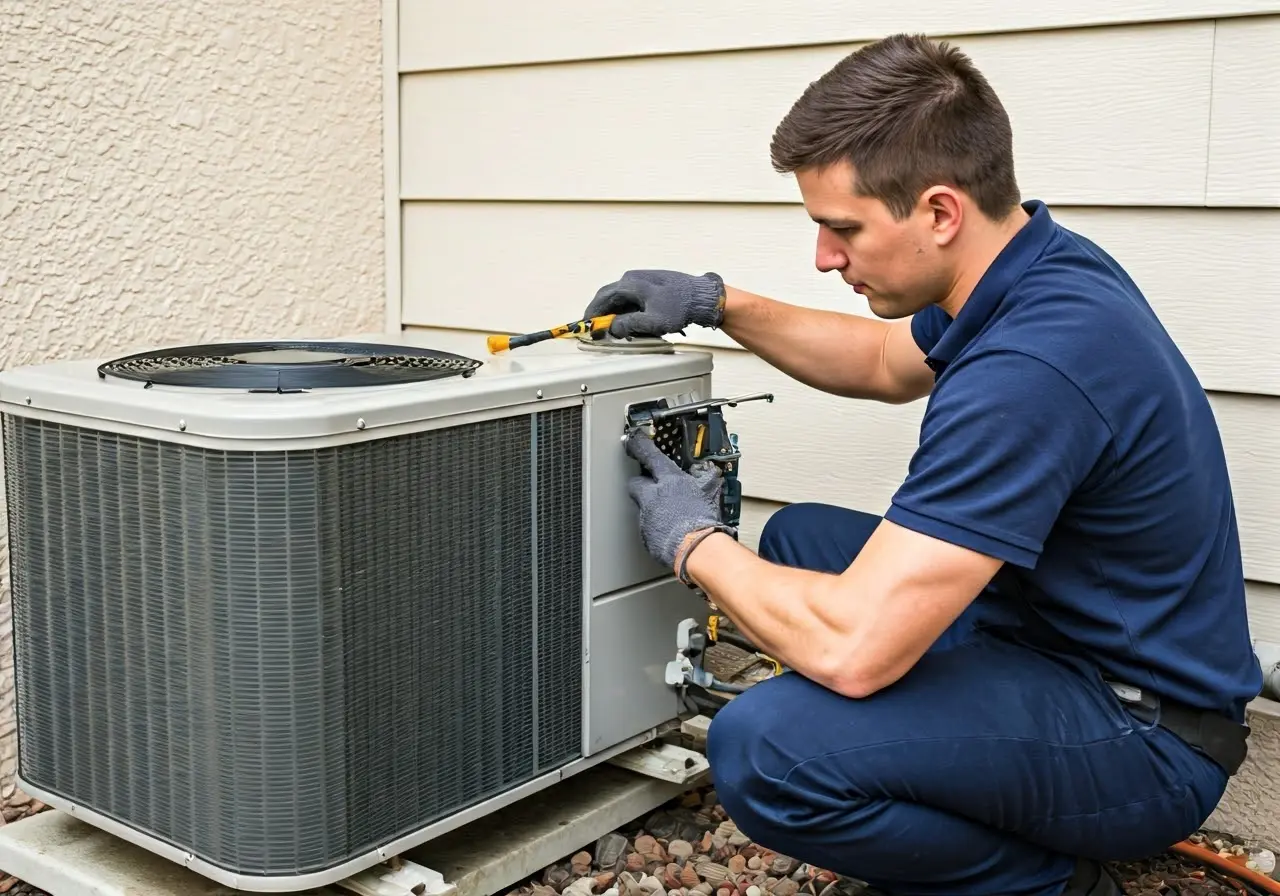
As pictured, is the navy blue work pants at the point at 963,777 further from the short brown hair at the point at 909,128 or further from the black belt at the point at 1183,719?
the short brown hair at the point at 909,128

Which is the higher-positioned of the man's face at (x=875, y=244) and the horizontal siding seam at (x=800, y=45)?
the horizontal siding seam at (x=800, y=45)

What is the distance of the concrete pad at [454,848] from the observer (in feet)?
5.57

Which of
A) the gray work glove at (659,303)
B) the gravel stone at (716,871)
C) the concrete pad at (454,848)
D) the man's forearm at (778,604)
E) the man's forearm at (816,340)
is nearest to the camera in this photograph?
the man's forearm at (778,604)

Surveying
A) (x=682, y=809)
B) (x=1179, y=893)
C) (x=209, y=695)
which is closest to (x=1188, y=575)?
(x=1179, y=893)

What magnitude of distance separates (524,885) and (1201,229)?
144 cm

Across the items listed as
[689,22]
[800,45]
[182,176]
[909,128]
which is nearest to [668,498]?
[909,128]

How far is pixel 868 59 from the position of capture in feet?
5.26

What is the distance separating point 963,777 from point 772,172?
1.25 metres

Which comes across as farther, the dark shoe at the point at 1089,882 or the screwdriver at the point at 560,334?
the screwdriver at the point at 560,334

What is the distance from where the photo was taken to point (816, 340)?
2104mm

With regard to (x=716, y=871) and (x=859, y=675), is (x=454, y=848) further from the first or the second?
(x=859, y=675)

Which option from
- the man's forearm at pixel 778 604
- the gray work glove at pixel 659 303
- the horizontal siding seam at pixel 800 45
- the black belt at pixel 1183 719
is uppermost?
the horizontal siding seam at pixel 800 45

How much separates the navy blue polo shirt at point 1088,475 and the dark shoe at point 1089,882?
0.26 metres

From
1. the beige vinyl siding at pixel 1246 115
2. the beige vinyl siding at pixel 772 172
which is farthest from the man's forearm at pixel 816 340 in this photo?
the beige vinyl siding at pixel 1246 115
